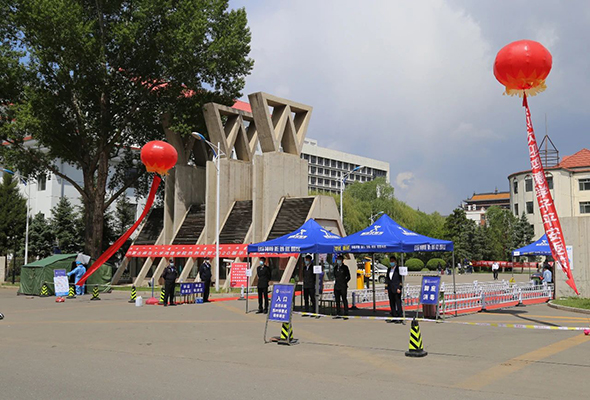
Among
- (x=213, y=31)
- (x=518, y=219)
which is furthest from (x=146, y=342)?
(x=518, y=219)

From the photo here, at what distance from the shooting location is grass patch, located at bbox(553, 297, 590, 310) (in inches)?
809

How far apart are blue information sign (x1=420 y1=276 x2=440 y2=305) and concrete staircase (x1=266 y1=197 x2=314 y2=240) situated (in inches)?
688

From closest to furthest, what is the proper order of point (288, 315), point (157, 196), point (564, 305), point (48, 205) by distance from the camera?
point (288, 315) < point (564, 305) < point (157, 196) < point (48, 205)

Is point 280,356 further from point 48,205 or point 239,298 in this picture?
point 48,205

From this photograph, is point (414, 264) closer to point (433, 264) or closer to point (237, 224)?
point (433, 264)

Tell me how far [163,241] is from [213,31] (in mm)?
14887

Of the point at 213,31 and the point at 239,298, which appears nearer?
the point at 239,298

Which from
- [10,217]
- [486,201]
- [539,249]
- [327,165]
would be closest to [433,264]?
[539,249]

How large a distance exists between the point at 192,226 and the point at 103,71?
1151 cm

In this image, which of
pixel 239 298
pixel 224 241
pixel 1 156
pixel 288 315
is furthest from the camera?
pixel 1 156

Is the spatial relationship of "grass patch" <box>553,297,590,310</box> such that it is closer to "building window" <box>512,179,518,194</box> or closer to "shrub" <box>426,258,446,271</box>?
"shrub" <box>426,258,446,271</box>

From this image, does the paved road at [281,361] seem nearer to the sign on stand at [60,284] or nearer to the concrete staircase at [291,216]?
the sign on stand at [60,284]

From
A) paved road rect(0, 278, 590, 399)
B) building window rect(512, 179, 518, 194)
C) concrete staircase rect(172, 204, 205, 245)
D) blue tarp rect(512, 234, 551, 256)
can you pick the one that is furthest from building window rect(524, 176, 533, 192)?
paved road rect(0, 278, 590, 399)

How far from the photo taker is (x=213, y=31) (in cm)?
3894
